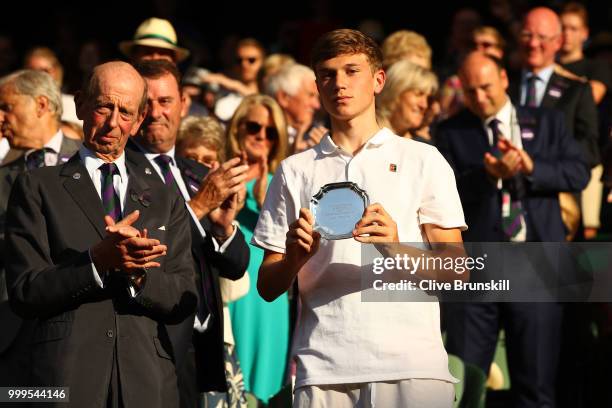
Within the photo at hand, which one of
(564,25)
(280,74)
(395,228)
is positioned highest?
(564,25)

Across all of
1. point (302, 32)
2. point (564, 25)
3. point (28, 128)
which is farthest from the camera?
point (302, 32)

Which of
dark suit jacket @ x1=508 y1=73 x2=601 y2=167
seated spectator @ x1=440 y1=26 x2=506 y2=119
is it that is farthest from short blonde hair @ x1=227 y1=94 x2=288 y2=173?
seated spectator @ x1=440 y1=26 x2=506 y2=119

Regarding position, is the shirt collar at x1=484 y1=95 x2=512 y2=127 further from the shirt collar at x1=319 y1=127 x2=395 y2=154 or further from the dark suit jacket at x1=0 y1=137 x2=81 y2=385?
the shirt collar at x1=319 y1=127 x2=395 y2=154

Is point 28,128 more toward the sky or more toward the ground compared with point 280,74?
more toward the ground

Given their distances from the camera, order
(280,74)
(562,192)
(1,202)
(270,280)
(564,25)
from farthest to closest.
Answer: (564,25)
(280,74)
(562,192)
(1,202)
(270,280)

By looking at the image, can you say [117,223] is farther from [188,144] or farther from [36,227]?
[188,144]

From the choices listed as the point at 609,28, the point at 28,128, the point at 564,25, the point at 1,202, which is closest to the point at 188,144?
the point at 28,128

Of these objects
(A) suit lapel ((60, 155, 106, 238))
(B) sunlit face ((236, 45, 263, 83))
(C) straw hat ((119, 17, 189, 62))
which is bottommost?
(A) suit lapel ((60, 155, 106, 238))

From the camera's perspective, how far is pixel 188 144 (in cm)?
759

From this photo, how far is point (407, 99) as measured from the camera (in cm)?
838

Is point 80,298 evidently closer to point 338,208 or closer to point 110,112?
point 110,112

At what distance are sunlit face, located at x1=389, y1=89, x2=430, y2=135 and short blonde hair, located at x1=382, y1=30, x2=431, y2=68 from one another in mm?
1106

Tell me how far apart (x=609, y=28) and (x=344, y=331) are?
26.7 feet

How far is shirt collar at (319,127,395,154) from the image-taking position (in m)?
5.12
